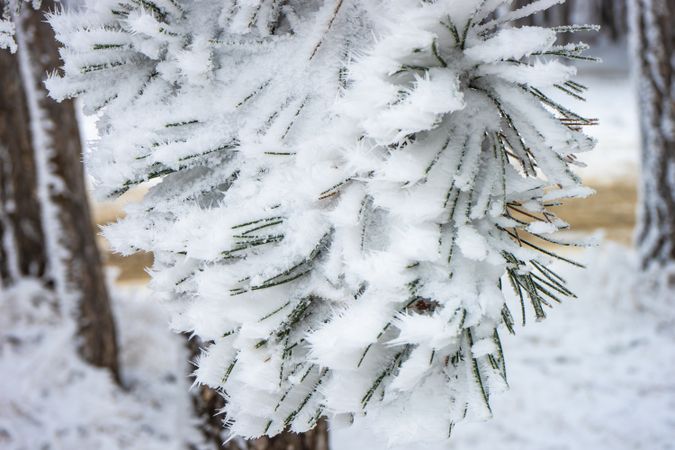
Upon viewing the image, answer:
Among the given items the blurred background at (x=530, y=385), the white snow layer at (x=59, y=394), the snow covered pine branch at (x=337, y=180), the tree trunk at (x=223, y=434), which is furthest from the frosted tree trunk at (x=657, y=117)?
the snow covered pine branch at (x=337, y=180)

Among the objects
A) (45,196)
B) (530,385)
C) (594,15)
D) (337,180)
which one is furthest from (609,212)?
(594,15)

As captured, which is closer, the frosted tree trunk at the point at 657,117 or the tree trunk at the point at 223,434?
the tree trunk at the point at 223,434

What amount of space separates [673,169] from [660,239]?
51 cm

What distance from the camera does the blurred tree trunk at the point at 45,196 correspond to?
319 centimetres

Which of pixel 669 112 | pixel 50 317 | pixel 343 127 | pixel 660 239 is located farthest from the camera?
pixel 660 239

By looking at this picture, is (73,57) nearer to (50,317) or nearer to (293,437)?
(293,437)

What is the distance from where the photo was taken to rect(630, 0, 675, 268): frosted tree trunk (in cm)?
402

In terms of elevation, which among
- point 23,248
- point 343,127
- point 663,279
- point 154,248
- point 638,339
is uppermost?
point 343,127

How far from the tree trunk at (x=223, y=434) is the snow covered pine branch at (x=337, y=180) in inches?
22.8

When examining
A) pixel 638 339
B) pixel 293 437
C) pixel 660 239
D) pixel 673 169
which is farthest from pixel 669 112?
pixel 293 437

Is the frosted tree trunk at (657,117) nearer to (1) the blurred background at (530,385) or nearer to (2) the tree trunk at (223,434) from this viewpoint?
(1) the blurred background at (530,385)

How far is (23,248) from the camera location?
3434 millimetres

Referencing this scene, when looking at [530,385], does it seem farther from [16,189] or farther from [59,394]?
[16,189]

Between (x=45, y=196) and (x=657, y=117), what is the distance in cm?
380
